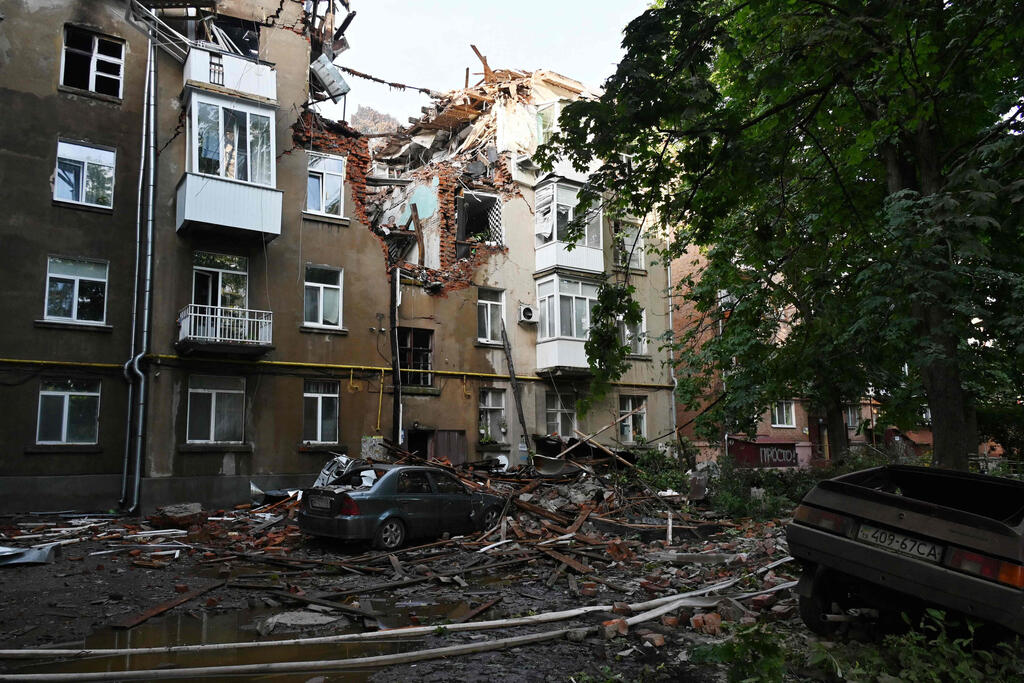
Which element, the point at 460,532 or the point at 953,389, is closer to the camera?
Result: the point at 953,389

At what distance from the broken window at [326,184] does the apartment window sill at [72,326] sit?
21.8 ft

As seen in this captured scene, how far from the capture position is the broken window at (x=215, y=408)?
1839cm

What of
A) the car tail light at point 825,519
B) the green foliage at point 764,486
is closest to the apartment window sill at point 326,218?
the green foliage at point 764,486

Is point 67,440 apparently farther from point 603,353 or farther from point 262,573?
point 603,353

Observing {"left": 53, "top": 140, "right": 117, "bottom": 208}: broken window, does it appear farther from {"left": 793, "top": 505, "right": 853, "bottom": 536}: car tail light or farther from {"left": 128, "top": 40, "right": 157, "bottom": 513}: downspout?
{"left": 793, "top": 505, "right": 853, "bottom": 536}: car tail light

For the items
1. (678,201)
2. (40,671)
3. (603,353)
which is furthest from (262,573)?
(678,201)

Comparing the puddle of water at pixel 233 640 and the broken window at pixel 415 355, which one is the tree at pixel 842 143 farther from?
the broken window at pixel 415 355

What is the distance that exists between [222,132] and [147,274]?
14.4 ft

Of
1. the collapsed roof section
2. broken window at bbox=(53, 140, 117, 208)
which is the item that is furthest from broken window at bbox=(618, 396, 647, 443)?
broken window at bbox=(53, 140, 117, 208)

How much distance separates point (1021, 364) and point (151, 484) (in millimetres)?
17786

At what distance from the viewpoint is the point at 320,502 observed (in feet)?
39.6

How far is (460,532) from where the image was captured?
13.4m

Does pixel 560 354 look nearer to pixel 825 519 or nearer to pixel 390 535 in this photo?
pixel 390 535

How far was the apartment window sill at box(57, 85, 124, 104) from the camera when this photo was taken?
1808 centimetres
